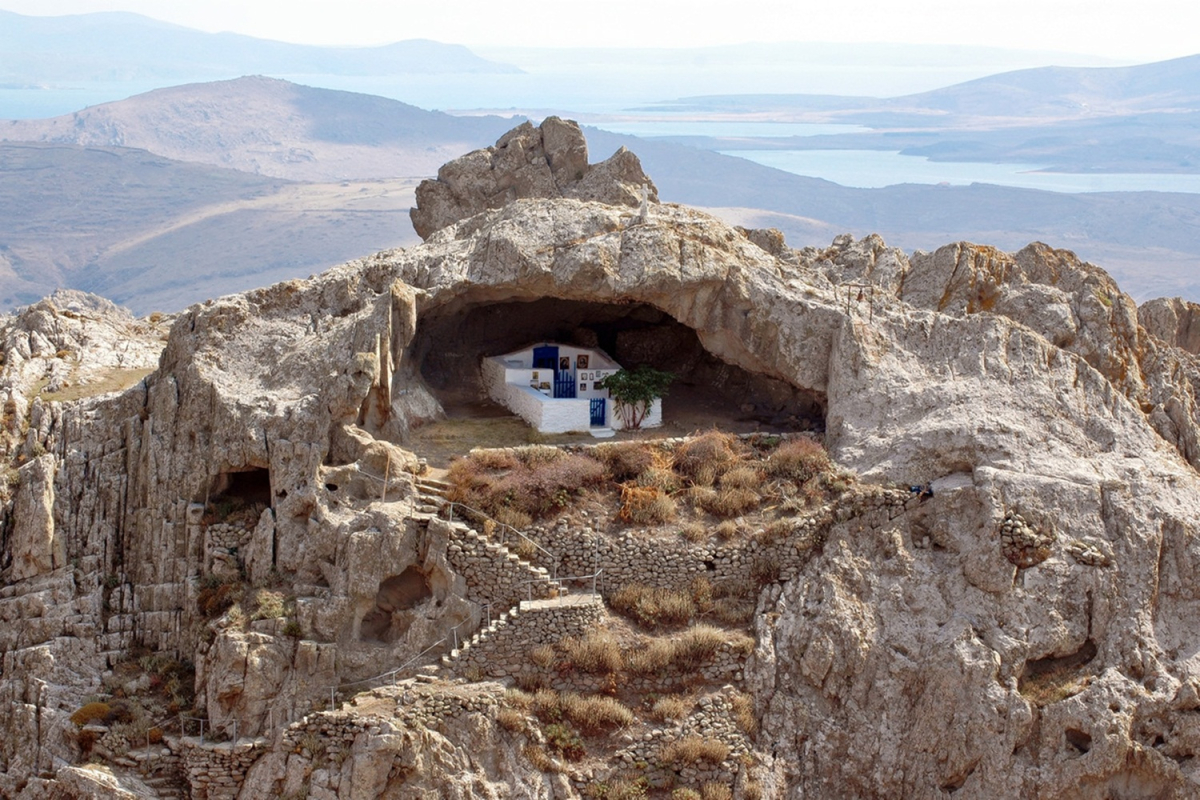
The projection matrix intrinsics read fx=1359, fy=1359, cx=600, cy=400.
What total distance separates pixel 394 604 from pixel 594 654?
4.50 meters

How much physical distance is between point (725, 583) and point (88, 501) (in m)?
14.5

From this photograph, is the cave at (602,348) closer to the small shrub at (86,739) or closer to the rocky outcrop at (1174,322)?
the small shrub at (86,739)

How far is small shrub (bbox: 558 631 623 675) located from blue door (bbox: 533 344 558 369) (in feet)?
34.1

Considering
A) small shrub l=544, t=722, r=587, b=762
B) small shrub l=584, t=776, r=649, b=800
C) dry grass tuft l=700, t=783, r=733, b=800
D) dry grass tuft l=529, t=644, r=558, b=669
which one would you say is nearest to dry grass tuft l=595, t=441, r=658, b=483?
→ dry grass tuft l=529, t=644, r=558, b=669

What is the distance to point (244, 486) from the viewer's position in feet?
103

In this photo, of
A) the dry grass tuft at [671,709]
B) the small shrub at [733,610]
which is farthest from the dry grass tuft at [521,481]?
the dry grass tuft at [671,709]

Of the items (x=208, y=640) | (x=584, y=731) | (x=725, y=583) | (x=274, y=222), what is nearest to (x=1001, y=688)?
(x=725, y=583)

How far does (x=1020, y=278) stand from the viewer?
36.2m

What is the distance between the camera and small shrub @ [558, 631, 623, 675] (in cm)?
2792

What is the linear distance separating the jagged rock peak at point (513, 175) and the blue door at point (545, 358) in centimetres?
872

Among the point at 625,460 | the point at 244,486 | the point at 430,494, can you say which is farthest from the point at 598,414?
the point at 244,486

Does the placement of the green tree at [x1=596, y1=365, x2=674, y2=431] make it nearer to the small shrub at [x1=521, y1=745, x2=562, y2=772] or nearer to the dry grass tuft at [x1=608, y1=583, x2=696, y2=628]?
the dry grass tuft at [x1=608, y1=583, x2=696, y2=628]

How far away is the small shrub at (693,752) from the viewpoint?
26906 mm

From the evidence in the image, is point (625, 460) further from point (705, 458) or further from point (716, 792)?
point (716, 792)
